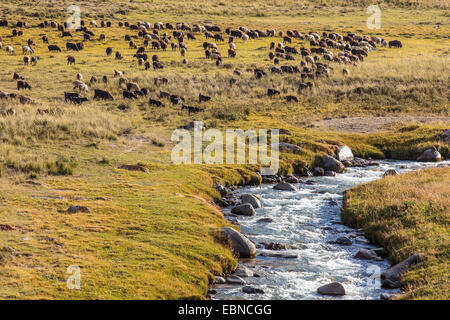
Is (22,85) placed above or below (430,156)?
above

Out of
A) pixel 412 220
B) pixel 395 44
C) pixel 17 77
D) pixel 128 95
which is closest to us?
pixel 412 220

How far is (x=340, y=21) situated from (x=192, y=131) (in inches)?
2601

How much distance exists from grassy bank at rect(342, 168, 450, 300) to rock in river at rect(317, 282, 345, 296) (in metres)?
1.52

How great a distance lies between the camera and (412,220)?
1862 centimetres

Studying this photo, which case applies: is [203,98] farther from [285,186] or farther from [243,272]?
[243,272]

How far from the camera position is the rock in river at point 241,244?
1717 cm

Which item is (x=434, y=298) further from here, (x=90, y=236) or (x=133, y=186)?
(x=133, y=186)

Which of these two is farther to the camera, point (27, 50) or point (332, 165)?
point (27, 50)

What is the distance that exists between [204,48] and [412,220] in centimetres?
4976

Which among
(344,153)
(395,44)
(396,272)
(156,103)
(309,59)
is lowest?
(344,153)

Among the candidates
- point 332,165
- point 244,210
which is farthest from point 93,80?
point 244,210

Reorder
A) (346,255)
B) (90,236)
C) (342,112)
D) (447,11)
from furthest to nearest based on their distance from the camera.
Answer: (447,11) < (342,112) < (346,255) < (90,236)
